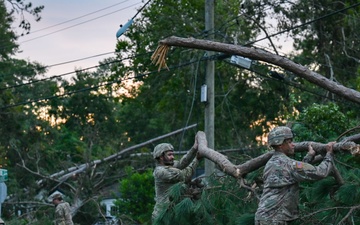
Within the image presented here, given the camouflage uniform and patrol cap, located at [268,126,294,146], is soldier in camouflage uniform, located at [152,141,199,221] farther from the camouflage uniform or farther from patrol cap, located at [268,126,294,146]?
the camouflage uniform

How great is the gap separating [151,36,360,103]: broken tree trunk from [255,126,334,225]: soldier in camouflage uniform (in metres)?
1.52

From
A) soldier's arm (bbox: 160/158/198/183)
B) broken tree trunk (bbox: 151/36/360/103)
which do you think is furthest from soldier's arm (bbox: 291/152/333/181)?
soldier's arm (bbox: 160/158/198/183)

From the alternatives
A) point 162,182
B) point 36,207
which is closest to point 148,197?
point 36,207

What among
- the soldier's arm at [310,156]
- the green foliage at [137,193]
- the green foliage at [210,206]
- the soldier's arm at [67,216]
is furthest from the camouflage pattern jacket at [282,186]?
the green foliage at [137,193]

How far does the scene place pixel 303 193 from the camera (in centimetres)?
1099

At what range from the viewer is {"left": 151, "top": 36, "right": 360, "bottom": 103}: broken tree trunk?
11.4 meters

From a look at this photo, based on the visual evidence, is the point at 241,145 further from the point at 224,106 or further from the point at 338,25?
the point at 338,25

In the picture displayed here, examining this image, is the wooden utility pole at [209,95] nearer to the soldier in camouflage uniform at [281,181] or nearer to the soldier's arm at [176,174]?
the soldier's arm at [176,174]

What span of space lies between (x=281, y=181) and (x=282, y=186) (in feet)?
0.19

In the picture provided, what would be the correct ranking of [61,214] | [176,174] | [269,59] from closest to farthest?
[269,59], [176,174], [61,214]

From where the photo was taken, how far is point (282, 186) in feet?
32.3

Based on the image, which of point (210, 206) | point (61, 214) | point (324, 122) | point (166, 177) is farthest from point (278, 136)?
point (61, 214)

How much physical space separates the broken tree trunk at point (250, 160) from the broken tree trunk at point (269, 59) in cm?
93

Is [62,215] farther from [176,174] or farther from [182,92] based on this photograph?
[182,92]
